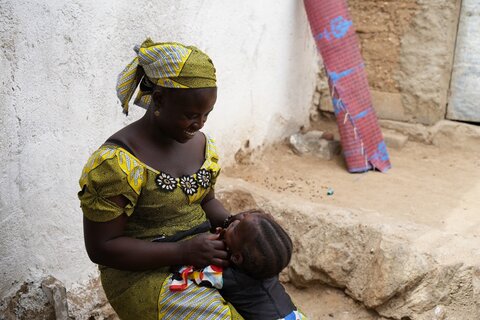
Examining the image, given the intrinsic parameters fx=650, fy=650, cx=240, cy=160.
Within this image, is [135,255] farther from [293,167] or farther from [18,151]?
[293,167]

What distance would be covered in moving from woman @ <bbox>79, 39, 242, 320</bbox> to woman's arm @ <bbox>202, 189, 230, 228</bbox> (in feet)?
0.75

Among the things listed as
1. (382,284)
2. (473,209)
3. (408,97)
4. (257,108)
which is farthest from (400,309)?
(408,97)

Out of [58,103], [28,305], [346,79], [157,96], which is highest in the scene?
[157,96]

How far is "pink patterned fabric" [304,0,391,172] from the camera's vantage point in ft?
17.1

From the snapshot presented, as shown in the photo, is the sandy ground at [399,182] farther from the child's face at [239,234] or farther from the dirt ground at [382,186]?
the child's face at [239,234]

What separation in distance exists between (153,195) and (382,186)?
3.02 meters

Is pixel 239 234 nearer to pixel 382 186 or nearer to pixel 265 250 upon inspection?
pixel 265 250

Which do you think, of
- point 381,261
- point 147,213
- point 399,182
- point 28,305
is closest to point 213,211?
point 147,213

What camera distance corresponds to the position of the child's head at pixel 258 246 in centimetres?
200

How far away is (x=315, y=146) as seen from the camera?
5480 millimetres

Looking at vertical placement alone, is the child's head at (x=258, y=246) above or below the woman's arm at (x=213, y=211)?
above

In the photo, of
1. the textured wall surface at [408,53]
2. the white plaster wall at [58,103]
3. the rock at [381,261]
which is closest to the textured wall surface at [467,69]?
the textured wall surface at [408,53]

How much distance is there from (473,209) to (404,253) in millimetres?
986

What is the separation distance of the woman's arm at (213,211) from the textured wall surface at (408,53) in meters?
3.70
